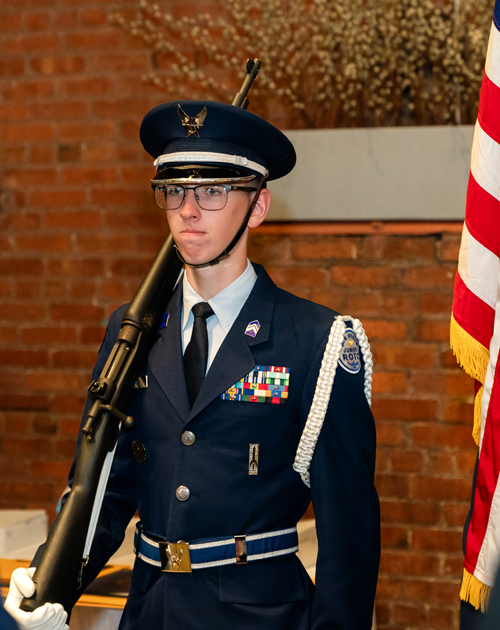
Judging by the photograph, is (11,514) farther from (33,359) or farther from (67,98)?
(67,98)

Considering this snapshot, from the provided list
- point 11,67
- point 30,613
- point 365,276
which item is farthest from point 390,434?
point 11,67

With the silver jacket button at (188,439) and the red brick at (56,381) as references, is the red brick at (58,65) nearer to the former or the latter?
the red brick at (56,381)

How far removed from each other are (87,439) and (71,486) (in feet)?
0.28

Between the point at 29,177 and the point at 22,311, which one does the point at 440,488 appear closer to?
the point at 22,311

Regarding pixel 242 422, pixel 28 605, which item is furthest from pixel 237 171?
pixel 28 605

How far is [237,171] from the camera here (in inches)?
49.2

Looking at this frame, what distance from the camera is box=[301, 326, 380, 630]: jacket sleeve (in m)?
1.13

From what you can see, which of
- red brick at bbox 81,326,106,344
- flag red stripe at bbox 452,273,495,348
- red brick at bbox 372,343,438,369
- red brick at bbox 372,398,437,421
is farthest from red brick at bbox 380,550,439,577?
red brick at bbox 81,326,106,344

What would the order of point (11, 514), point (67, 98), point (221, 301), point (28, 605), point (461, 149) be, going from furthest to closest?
1. point (67, 98)
2. point (461, 149)
3. point (11, 514)
4. point (221, 301)
5. point (28, 605)

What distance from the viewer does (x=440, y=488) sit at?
222 cm

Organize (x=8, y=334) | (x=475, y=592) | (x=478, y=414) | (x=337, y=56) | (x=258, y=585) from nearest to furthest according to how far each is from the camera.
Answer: (x=258, y=585), (x=475, y=592), (x=478, y=414), (x=337, y=56), (x=8, y=334)

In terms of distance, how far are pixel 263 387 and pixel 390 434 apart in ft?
3.73

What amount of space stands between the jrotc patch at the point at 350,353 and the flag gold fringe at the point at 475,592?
432 mm

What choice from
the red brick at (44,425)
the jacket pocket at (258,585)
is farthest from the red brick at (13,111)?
the jacket pocket at (258,585)
